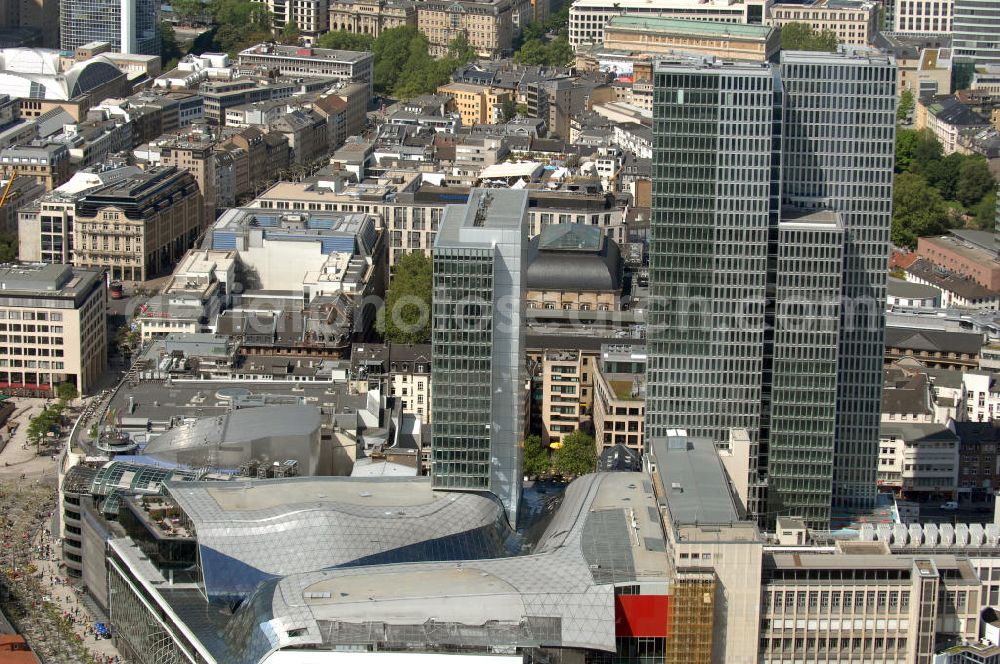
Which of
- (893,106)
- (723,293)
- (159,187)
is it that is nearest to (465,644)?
(723,293)

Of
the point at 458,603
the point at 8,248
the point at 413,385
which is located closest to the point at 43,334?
the point at 413,385

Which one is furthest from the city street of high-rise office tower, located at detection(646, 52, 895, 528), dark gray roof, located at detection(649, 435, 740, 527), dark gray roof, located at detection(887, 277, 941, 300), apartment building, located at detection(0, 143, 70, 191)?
dark gray roof, located at detection(887, 277, 941, 300)

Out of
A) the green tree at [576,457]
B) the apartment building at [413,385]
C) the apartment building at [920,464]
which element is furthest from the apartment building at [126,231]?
the apartment building at [920,464]

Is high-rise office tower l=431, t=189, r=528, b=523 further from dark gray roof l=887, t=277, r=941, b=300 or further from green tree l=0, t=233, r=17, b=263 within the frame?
green tree l=0, t=233, r=17, b=263

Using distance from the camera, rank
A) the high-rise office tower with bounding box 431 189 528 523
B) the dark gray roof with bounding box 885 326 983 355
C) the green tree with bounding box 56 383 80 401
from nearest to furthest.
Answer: the high-rise office tower with bounding box 431 189 528 523
the green tree with bounding box 56 383 80 401
the dark gray roof with bounding box 885 326 983 355

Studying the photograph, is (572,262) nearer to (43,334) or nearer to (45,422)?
(43,334)

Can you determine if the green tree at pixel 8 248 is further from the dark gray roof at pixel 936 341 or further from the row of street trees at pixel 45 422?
the dark gray roof at pixel 936 341
